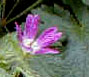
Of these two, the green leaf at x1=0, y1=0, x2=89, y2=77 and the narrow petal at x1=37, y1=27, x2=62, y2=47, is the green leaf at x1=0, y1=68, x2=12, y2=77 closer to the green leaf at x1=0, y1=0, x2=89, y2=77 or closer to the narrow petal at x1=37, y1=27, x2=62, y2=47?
the green leaf at x1=0, y1=0, x2=89, y2=77

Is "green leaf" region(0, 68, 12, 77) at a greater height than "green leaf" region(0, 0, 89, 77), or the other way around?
"green leaf" region(0, 0, 89, 77)

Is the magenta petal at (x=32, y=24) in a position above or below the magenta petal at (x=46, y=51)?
above

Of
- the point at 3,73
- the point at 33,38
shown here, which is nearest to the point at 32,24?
the point at 33,38

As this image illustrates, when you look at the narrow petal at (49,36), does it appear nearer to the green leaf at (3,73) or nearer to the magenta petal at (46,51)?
the magenta petal at (46,51)

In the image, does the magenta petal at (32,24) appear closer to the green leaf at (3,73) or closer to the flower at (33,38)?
the flower at (33,38)

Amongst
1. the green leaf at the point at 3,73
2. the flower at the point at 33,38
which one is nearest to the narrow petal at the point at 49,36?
the flower at the point at 33,38

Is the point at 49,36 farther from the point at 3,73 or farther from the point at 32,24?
the point at 3,73

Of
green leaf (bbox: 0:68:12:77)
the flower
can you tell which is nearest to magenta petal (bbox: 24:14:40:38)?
the flower

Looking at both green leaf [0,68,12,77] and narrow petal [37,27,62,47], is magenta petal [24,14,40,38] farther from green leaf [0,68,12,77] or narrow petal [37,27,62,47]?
green leaf [0,68,12,77]

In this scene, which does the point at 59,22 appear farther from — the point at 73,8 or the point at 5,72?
the point at 5,72
